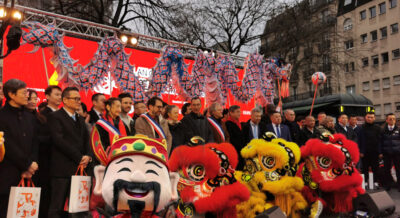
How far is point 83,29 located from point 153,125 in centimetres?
612

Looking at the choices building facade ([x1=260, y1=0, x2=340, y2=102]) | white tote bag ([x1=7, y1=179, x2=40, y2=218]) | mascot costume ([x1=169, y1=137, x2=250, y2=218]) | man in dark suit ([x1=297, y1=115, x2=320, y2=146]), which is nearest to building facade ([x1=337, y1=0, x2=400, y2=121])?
building facade ([x1=260, y1=0, x2=340, y2=102])

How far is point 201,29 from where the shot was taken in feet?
57.6

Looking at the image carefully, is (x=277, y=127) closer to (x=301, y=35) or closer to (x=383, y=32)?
(x=301, y=35)

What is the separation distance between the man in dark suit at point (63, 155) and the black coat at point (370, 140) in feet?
20.9

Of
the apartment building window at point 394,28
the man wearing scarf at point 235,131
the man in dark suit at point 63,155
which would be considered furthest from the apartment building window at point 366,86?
the man in dark suit at point 63,155

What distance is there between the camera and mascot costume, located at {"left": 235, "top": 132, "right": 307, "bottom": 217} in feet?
13.5

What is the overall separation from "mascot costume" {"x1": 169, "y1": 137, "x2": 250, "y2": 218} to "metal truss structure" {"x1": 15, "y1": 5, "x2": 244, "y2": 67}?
432 centimetres

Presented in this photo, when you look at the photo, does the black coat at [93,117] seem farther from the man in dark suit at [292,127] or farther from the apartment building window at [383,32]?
the apartment building window at [383,32]

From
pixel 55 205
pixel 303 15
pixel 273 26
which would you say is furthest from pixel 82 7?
pixel 55 205

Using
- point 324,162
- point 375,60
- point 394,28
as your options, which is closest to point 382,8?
point 394,28

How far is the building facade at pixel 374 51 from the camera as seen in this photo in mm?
30406

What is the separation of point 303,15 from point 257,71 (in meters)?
11.6

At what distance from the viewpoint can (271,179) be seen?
4168 mm

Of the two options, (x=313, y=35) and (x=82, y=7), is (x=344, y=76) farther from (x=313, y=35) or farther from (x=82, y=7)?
(x=82, y=7)
